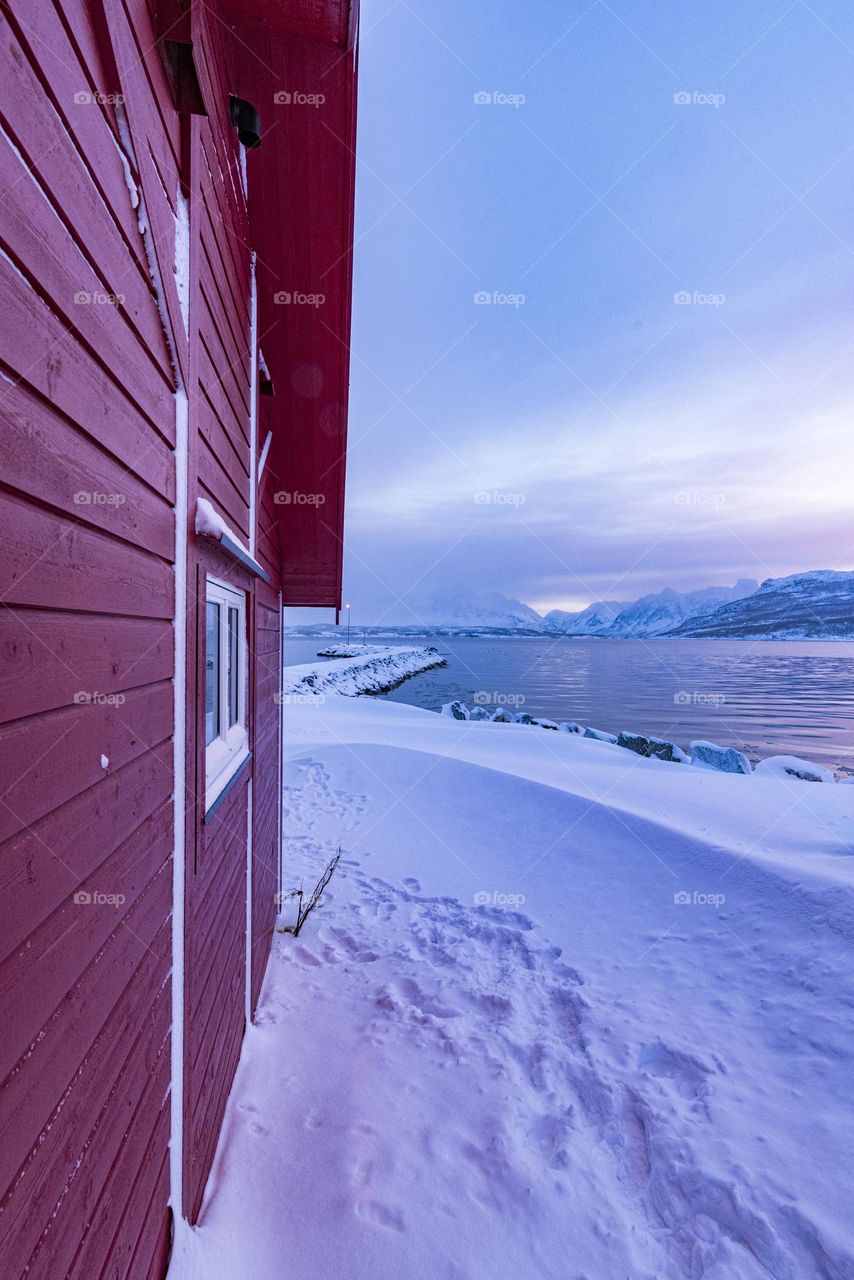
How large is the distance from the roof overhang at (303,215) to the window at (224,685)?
70.7 inches

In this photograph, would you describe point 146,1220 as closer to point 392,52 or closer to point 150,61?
point 150,61

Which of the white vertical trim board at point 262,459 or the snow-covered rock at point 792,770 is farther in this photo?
the snow-covered rock at point 792,770

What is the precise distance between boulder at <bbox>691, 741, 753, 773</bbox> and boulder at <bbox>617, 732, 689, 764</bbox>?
40 centimetres

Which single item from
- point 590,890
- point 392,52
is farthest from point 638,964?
point 392,52

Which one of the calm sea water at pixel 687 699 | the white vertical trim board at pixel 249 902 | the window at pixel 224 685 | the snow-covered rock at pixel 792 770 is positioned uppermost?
the window at pixel 224 685

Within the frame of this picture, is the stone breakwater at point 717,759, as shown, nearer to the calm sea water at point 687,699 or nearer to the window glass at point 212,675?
the calm sea water at point 687,699

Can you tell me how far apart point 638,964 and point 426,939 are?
78.8 inches

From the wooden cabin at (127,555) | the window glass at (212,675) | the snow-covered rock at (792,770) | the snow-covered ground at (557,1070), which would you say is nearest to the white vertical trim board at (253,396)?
the wooden cabin at (127,555)

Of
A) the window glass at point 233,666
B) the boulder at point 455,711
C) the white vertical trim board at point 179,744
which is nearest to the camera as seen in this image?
the white vertical trim board at point 179,744

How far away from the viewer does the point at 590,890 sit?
22.3 ft

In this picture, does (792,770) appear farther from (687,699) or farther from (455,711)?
(687,699)

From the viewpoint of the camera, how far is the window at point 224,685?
9.61ft

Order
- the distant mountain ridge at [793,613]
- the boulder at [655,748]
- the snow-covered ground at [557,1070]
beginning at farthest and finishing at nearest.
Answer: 1. the distant mountain ridge at [793,613]
2. the boulder at [655,748]
3. the snow-covered ground at [557,1070]

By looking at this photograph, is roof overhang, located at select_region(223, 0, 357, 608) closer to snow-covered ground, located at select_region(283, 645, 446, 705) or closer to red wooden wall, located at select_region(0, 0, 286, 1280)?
red wooden wall, located at select_region(0, 0, 286, 1280)
